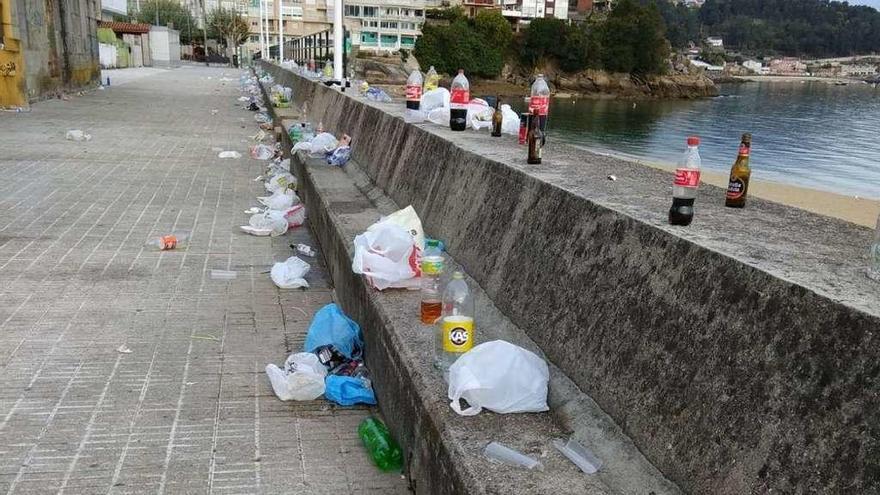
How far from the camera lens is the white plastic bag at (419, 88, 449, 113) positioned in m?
7.22

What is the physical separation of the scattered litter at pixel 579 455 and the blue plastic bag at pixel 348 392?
163cm

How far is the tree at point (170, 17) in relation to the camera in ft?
292

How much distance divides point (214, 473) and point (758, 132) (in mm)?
50065

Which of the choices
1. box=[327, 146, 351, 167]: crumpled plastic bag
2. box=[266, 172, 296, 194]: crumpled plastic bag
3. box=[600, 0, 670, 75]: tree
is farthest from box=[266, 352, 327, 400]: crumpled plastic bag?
box=[600, 0, 670, 75]: tree

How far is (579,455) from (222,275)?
449 centimetres

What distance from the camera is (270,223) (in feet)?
25.3

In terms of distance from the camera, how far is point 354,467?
339cm

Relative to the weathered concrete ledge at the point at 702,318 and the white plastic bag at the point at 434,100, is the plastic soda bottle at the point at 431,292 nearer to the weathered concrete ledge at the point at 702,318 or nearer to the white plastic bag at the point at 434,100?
the weathered concrete ledge at the point at 702,318

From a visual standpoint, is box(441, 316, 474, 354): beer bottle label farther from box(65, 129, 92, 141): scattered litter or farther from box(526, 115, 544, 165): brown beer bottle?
box(65, 129, 92, 141): scattered litter

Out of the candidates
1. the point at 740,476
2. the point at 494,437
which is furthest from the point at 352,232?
the point at 740,476

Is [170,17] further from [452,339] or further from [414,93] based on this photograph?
[452,339]

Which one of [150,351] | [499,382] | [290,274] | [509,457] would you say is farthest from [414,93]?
[509,457]

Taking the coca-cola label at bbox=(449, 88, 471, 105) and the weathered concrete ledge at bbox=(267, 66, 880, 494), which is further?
the coca-cola label at bbox=(449, 88, 471, 105)

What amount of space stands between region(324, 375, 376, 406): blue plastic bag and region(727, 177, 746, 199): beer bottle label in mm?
2186
